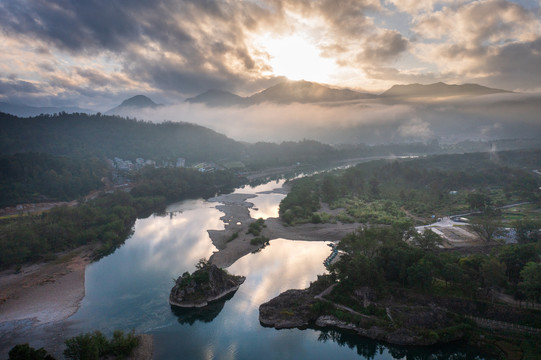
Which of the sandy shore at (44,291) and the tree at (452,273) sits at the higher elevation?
the tree at (452,273)

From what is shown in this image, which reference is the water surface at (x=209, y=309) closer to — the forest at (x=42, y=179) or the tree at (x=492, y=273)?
the tree at (x=492, y=273)

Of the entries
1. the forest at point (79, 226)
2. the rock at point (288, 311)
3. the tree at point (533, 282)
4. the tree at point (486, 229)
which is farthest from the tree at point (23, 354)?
the tree at point (486, 229)

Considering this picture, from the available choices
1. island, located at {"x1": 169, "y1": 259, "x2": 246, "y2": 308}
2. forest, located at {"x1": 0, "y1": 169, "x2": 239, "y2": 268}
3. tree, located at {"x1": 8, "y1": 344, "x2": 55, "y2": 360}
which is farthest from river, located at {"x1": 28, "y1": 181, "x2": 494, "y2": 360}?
tree, located at {"x1": 8, "y1": 344, "x2": 55, "y2": 360}

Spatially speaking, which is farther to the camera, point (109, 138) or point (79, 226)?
point (109, 138)

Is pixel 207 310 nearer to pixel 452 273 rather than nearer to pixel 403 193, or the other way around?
pixel 452 273

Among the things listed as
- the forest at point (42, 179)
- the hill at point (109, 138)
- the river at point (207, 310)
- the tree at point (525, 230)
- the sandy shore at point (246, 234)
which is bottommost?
the river at point (207, 310)

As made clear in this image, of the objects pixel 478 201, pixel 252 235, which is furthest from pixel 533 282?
pixel 478 201

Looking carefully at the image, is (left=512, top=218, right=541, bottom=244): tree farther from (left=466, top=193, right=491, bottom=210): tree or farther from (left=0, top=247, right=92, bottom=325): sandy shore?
(left=0, top=247, right=92, bottom=325): sandy shore
